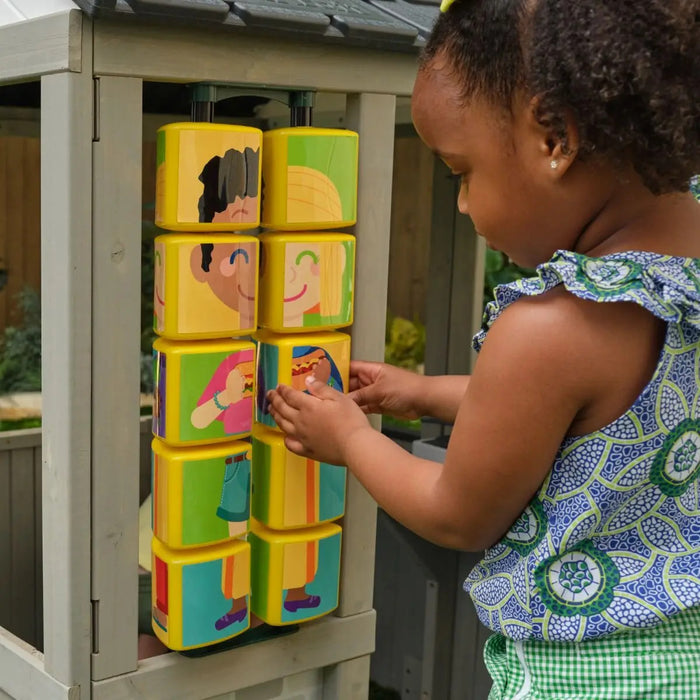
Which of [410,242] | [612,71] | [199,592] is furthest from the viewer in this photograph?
[410,242]

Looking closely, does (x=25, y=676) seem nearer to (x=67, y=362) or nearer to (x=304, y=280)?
(x=67, y=362)

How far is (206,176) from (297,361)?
29cm

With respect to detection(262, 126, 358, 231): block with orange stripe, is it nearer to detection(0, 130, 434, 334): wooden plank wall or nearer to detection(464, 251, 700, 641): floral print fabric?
detection(464, 251, 700, 641): floral print fabric

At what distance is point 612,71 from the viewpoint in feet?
2.80

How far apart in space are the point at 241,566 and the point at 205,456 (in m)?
0.18

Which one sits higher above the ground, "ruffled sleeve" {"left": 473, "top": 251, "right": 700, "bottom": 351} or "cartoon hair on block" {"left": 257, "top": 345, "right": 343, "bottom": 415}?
"ruffled sleeve" {"left": 473, "top": 251, "right": 700, "bottom": 351}

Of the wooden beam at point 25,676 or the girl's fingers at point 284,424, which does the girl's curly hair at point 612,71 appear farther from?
the wooden beam at point 25,676

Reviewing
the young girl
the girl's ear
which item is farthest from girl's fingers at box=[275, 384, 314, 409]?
the girl's ear

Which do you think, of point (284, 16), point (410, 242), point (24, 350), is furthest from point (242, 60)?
point (410, 242)

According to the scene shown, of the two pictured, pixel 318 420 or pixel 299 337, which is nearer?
pixel 318 420

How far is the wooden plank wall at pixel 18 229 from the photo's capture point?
3.62 metres

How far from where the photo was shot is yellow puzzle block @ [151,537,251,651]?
1.32 m

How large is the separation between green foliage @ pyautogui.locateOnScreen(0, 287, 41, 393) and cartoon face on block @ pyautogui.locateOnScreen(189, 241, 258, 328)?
2.49 meters

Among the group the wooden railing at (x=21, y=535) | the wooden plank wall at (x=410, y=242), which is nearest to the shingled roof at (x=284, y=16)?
the wooden railing at (x=21, y=535)
